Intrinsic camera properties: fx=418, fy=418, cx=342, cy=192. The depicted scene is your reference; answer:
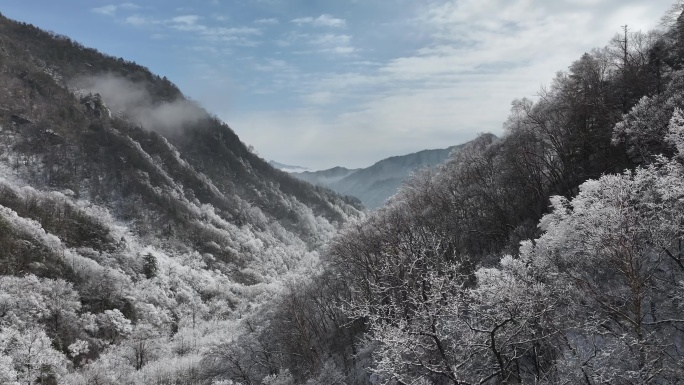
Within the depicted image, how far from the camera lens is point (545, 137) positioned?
1980 inches

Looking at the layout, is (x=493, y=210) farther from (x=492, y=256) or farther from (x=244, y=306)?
(x=244, y=306)

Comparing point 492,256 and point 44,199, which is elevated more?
point 44,199

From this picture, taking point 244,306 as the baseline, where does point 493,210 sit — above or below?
above

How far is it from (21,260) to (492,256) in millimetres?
159173

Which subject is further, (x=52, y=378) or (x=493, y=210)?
(x=52, y=378)

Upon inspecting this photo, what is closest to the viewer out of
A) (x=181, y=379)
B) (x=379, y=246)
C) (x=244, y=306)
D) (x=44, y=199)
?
(x=379, y=246)

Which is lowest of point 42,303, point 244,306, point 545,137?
point 244,306

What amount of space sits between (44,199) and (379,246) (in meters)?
199

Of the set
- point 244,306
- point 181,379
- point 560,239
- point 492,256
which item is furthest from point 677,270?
→ point 244,306

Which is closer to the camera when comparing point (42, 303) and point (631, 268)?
point (631, 268)

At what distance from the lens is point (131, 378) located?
91188mm

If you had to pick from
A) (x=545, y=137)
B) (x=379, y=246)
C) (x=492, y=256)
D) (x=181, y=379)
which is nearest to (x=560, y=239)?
(x=492, y=256)

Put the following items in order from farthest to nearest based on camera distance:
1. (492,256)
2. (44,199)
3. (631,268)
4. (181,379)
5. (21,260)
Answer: (44,199), (21,260), (181,379), (492,256), (631,268)

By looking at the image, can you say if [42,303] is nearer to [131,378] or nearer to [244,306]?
[131,378]
